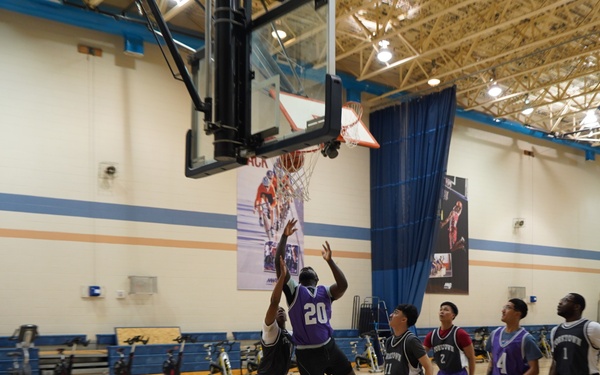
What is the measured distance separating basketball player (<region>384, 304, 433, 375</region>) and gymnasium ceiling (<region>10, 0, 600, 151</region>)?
27.1 feet

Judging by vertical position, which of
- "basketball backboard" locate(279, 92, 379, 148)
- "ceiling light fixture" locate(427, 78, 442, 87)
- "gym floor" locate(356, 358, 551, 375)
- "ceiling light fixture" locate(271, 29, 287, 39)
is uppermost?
"ceiling light fixture" locate(427, 78, 442, 87)

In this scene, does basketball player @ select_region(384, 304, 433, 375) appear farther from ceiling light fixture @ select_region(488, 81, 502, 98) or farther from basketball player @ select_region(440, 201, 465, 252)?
basketball player @ select_region(440, 201, 465, 252)

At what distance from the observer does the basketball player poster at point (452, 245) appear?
18.4m

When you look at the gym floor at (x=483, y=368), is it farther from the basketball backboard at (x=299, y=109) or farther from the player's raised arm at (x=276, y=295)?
the basketball backboard at (x=299, y=109)

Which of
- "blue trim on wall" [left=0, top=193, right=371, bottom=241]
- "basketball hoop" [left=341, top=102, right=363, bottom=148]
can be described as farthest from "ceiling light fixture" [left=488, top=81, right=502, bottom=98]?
"blue trim on wall" [left=0, top=193, right=371, bottom=241]

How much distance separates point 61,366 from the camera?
10109mm

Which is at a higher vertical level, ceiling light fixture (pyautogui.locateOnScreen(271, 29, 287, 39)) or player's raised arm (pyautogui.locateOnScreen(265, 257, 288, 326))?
ceiling light fixture (pyautogui.locateOnScreen(271, 29, 287, 39))

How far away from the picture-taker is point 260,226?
1483cm

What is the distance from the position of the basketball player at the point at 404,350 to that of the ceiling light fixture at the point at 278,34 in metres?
2.59

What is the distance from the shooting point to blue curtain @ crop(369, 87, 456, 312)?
1599cm

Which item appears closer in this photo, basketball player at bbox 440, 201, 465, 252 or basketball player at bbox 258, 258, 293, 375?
basketball player at bbox 258, 258, 293, 375

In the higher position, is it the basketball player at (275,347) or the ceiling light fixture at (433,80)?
the ceiling light fixture at (433,80)

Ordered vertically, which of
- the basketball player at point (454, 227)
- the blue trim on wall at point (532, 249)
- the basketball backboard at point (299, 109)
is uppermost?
the basketball backboard at point (299, 109)

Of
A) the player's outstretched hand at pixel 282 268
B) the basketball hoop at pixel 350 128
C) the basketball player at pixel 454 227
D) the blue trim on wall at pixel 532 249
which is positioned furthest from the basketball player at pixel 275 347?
the blue trim on wall at pixel 532 249
